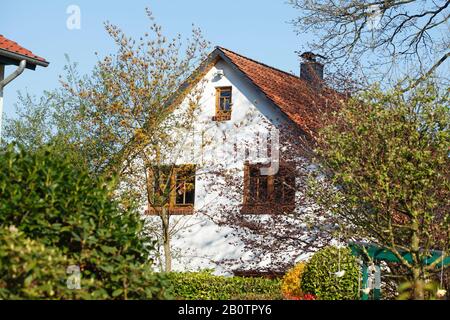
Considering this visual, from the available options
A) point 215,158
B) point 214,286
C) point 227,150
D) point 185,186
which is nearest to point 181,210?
point 185,186

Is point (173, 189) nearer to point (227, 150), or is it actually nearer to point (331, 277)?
point (227, 150)

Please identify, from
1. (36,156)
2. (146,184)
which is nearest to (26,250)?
(36,156)

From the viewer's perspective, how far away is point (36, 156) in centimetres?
597

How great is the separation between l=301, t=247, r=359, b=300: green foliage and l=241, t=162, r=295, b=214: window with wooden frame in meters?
5.02

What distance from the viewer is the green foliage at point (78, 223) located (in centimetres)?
557

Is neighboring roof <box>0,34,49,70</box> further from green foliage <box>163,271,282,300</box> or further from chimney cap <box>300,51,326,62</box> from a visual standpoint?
chimney cap <box>300,51,326,62</box>

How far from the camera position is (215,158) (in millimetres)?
20828

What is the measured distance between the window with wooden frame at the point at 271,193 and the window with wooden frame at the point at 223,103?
246cm

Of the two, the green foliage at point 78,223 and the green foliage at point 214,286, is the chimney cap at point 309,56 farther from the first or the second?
the green foliage at point 78,223

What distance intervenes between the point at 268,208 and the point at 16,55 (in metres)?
6.99

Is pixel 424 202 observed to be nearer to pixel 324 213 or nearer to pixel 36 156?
pixel 36 156

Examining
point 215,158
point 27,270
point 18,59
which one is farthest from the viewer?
point 215,158

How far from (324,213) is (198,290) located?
3044 mm

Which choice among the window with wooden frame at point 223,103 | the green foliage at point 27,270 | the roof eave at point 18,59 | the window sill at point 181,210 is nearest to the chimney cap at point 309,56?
the window with wooden frame at point 223,103
